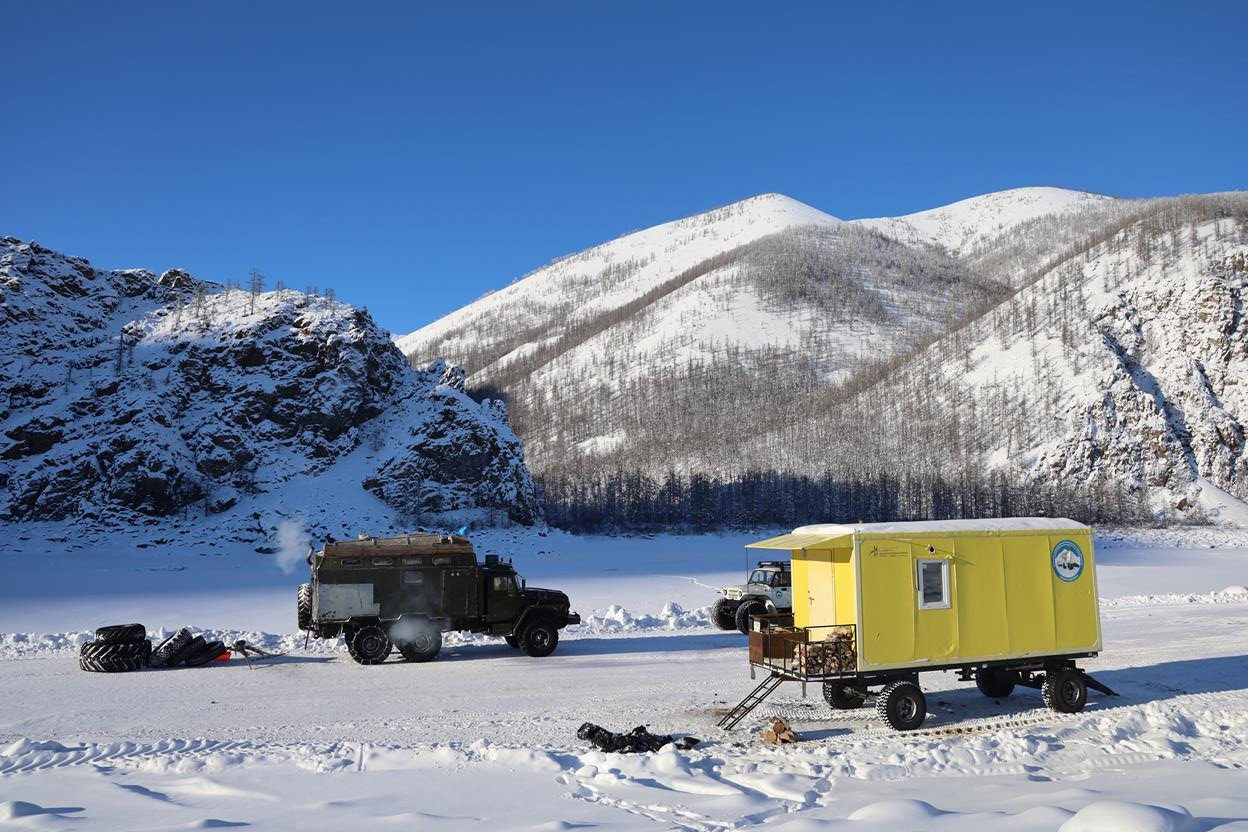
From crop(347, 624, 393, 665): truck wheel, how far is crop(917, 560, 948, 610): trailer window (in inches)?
486

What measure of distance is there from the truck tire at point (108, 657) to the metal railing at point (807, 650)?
13740mm

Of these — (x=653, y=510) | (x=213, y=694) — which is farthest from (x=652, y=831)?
(x=653, y=510)

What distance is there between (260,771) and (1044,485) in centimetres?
9801

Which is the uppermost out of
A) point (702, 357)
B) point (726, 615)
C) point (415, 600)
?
point (702, 357)

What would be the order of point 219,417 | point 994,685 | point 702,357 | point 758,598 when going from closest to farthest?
point 994,685 → point 758,598 → point 219,417 → point 702,357

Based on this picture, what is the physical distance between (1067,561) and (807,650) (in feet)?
17.3

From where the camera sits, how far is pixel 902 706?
44.0ft

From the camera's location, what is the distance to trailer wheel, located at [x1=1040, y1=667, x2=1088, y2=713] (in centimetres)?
1440

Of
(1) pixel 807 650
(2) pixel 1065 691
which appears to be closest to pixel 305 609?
(1) pixel 807 650

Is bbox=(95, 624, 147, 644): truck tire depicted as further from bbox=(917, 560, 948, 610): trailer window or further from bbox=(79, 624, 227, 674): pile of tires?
bbox=(917, 560, 948, 610): trailer window

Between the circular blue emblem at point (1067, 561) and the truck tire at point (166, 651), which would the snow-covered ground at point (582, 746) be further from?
the circular blue emblem at point (1067, 561)

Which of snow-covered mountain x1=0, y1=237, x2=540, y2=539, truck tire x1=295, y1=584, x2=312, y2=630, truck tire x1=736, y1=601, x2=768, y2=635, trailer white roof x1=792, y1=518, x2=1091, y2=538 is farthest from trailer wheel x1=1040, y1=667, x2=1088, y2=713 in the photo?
snow-covered mountain x1=0, y1=237, x2=540, y2=539

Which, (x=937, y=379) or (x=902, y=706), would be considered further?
(x=937, y=379)

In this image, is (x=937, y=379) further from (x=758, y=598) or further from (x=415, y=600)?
(x=415, y=600)
